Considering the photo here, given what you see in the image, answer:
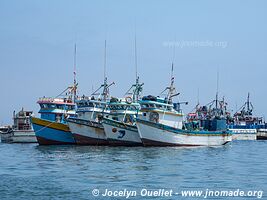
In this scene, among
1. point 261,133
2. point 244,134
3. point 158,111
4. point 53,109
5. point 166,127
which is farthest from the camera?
point 261,133

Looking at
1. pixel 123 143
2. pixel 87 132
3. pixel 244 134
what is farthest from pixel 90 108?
pixel 244 134

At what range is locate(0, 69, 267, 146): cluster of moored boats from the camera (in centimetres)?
5444

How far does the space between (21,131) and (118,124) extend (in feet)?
65.1

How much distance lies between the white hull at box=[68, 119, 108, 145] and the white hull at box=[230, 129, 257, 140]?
1970 inches

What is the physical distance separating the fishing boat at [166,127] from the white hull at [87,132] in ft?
17.2

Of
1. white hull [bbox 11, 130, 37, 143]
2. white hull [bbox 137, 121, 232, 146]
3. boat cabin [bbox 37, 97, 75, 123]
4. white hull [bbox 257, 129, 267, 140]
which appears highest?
boat cabin [bbox 37, 97, 75, 123]

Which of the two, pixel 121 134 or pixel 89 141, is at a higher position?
pixel 121 134

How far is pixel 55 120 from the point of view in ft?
213

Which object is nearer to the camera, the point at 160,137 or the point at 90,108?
the point at 160,137

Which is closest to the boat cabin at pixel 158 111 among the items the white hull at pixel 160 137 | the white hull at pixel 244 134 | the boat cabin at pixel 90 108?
the white hull at pixel 160 137

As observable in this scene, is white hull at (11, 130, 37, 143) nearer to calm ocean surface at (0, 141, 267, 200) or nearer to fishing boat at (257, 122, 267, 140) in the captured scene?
calm ocean surface at (0, 141, 267, 200)

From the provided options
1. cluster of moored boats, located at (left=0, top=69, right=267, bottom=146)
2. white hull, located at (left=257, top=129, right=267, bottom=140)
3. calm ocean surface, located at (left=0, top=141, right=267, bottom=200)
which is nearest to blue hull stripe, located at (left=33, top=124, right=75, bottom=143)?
cluster of moored boats, located at (left=0, top=69, right=267, bottom=146)

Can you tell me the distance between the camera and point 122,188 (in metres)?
25.3

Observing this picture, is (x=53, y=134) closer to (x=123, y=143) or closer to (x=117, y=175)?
(x=123, y=143)
